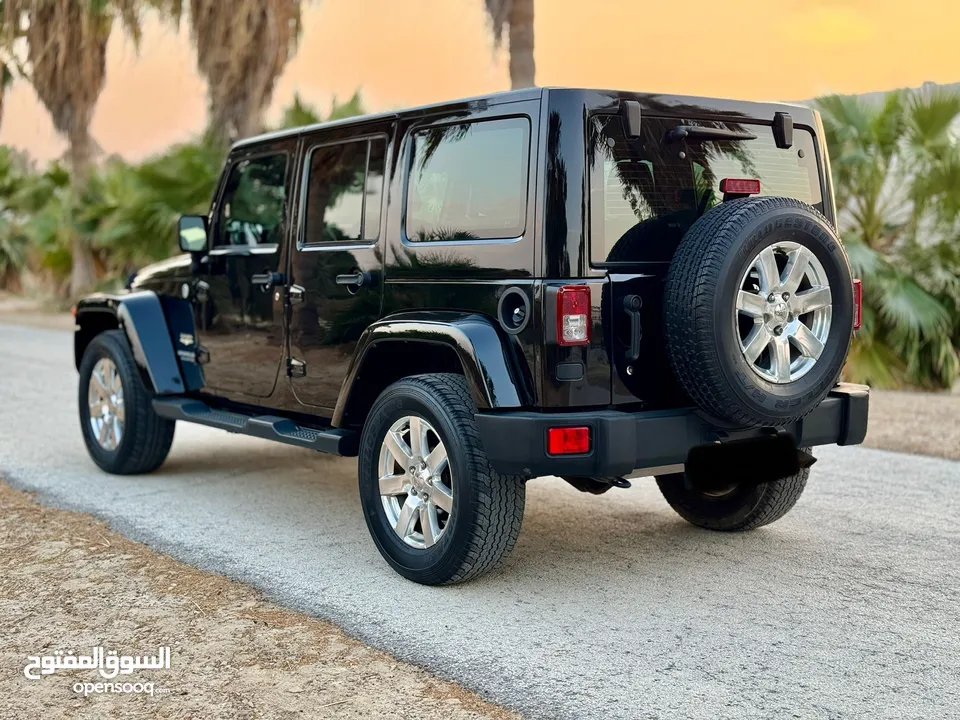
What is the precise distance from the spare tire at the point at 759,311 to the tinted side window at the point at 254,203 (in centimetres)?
249

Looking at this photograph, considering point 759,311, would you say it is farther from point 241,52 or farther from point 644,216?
point 241,52

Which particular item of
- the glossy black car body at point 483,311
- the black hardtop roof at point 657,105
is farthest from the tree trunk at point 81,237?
the black hardtop roof at point 657,105

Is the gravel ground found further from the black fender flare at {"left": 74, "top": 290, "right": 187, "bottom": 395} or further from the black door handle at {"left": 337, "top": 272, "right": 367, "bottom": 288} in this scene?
the black fender flare at {"left": 74, "top": 290, "right": 187, "bottom": 395}

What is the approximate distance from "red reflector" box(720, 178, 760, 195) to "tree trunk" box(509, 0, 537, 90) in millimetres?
8402

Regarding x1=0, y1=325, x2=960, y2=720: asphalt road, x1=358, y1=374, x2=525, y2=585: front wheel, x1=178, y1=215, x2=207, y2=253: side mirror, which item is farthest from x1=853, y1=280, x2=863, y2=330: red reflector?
x1=178, y1=215, x2=207, y2=253: side mirror

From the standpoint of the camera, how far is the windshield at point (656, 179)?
4.42 meters

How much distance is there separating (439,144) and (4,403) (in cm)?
687

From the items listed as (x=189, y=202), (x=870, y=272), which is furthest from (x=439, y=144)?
(x=189, y=202)

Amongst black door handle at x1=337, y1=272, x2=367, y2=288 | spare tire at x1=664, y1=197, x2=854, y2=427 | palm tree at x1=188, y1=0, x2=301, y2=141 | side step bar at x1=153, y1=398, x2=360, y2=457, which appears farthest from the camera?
palm tree at x1=188, y1=0, x2=301, y2=141

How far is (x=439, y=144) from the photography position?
4.93m

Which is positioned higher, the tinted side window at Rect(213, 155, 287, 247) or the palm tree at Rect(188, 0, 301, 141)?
the palm tree at Rect(188, 0, 301, 141)

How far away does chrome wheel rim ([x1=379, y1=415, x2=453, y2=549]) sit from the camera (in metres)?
4.67

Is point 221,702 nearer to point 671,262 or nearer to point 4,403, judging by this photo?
point 671,262

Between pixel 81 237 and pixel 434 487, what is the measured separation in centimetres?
2048
